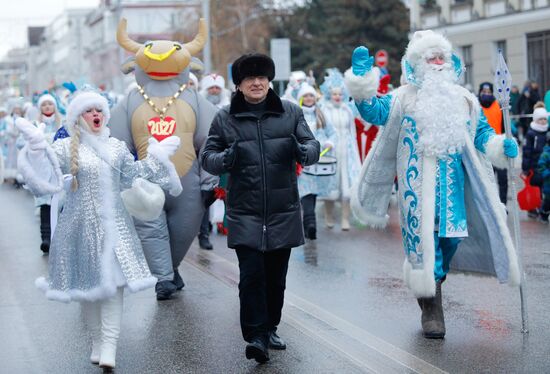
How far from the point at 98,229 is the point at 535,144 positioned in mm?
8687

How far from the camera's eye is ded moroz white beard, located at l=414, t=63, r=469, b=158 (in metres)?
7.49

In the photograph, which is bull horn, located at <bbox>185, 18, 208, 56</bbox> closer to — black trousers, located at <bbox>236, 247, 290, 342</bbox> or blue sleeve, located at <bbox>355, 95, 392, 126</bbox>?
blue sleeve, located at <bbox>355, 95, 392, 126</bbox>

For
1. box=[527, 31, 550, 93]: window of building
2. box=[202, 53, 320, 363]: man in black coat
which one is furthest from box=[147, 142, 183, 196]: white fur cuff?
box=[527, 31, 550, 93]: window of building

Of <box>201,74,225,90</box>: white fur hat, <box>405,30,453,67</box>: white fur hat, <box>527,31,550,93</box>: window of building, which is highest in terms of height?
<box>527,31,550,93</box>: window of building

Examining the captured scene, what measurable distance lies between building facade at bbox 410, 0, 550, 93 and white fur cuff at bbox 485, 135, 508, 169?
77.3ft

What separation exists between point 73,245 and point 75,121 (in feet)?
2.64

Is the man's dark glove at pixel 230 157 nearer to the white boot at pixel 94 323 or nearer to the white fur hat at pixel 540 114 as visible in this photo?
the white boot at pixel 94 323

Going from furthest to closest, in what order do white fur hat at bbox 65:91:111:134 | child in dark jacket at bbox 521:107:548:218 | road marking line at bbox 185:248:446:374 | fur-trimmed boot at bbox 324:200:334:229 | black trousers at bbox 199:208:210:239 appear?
fur-trimmed boot at bbox 324:200:334:229 < child in dark jacket at bbox 521:107:548:218 < black trousers at bbox 199:208:210:239 < white fur hat at bbox 65:91:111:134 < road marking line at bbox 185:248:446:374

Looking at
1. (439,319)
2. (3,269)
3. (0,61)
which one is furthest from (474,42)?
(0,61)

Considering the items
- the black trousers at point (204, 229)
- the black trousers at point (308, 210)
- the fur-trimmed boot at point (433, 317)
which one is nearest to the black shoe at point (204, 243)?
the black trousers at point (204, 229)

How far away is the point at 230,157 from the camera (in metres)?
6.94

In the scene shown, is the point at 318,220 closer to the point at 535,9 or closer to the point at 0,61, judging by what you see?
the point at 535,9

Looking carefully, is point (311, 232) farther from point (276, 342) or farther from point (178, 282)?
point (276, 342)

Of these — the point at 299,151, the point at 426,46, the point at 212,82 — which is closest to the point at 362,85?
the point at 426,46
